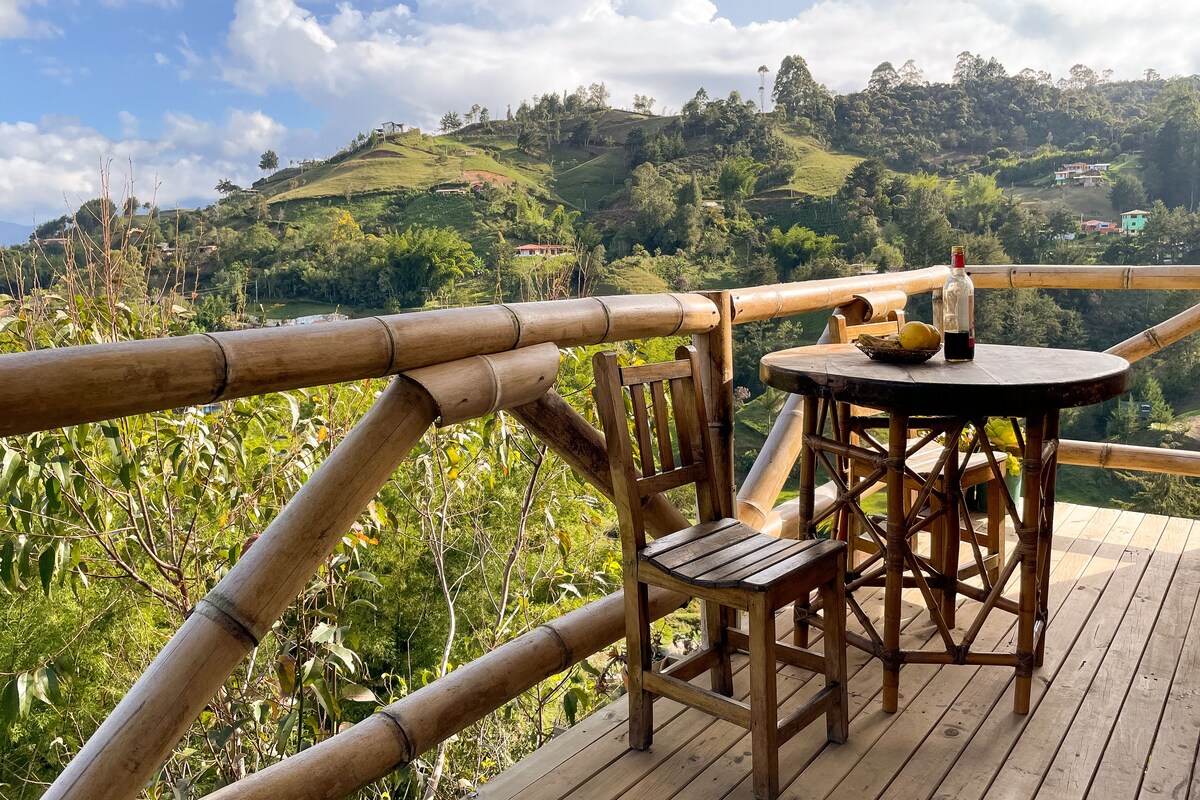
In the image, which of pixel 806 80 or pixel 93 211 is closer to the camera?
pixel 93 211

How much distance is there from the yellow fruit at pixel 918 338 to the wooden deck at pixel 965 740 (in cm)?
77

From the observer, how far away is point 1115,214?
37000 millimetres

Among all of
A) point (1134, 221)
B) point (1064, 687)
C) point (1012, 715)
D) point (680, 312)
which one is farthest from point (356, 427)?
point (1134, 221)

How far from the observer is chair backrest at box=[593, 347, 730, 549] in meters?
1.66

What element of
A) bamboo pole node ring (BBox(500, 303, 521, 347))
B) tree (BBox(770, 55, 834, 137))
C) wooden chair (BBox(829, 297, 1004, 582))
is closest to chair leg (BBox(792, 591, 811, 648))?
wooden chair (BBox(829, 297, 1004, 582))

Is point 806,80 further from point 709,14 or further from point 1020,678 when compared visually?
point 1020,678

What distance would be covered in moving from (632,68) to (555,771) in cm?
8359

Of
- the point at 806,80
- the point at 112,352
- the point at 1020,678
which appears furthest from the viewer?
the point at 806,80

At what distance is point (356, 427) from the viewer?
4.52 ft

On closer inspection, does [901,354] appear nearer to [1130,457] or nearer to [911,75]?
[1130,457]

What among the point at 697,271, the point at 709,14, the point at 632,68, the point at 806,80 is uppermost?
the point at 709,14

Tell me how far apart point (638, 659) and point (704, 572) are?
0.26 m

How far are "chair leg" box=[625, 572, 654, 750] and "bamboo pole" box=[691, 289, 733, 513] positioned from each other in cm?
52

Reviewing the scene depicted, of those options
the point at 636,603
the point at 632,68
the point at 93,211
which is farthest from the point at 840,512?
the point at 632,68
